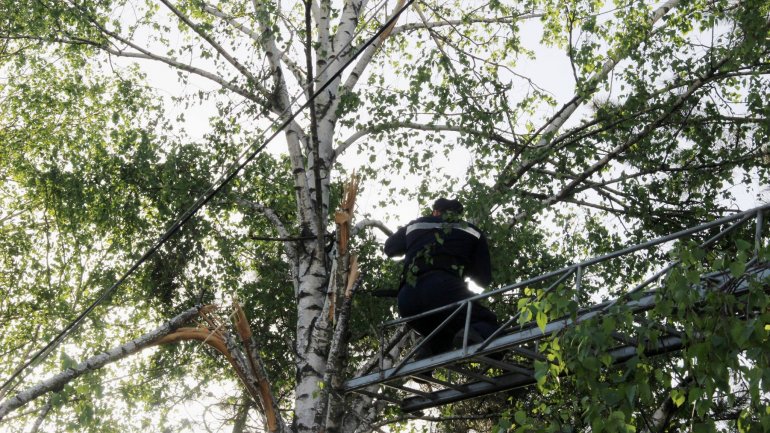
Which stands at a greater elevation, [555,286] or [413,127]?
[413,127]

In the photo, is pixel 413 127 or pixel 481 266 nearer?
pixel 481 266

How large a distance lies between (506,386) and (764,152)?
4515 millimetres

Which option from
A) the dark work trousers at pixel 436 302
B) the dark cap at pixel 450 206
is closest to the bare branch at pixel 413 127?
the dark cap at pixel 450 206

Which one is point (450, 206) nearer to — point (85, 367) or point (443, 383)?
point (443, 383)

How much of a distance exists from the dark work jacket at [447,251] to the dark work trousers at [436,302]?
0.31 feet

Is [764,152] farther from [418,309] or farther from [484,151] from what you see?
[418,309]

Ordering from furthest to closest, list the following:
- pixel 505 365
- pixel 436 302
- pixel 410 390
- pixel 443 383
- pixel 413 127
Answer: pixel 413 127, pixel 410 390, pixel 443 383, pixel 436 302, pixel 505 365

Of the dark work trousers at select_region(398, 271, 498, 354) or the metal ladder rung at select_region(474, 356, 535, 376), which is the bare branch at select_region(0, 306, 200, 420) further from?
the metal ladder rung at select_region(474, 356, 535, 376)

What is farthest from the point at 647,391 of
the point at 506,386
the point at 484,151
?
the point at 484,151

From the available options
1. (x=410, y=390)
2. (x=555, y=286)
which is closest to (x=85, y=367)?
(x=410, y=390)

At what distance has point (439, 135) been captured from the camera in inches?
477

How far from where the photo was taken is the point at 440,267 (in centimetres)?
880

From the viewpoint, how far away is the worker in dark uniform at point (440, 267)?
28.0 feet

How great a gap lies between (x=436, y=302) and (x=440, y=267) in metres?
0.38
